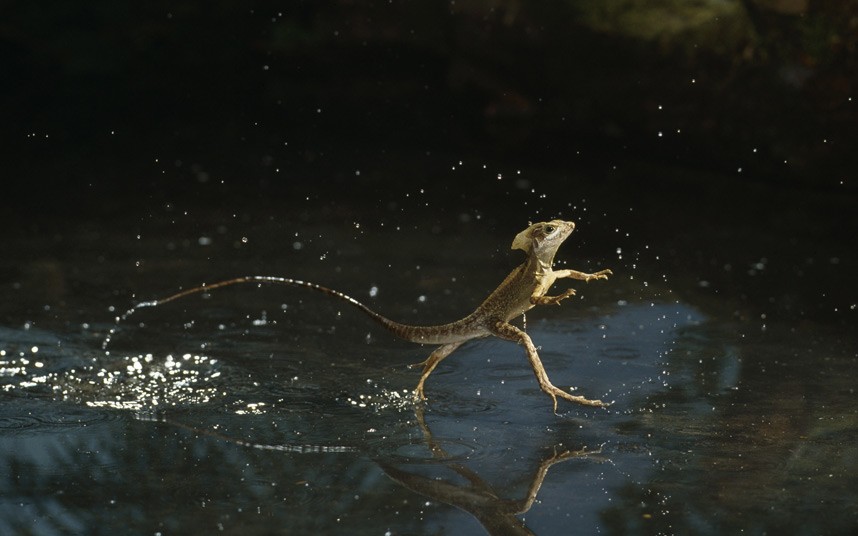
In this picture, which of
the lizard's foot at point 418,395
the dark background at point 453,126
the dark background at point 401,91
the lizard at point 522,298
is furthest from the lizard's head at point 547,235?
the dark background at point 401,91

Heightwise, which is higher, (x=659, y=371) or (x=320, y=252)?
(x=320, y=252)

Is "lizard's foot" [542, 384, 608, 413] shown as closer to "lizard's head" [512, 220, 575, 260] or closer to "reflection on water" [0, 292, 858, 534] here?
"reflection on water" [0, 292, 858, 534]

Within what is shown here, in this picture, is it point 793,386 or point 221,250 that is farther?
point 221,250

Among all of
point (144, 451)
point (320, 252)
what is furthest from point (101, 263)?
point (144, 451)

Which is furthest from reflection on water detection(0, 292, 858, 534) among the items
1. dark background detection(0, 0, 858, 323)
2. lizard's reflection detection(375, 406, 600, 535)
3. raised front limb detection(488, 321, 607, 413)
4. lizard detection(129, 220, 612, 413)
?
dark background detection(0, 0, 858, 323)

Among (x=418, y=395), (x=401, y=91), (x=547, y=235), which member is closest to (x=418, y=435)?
(x=418, y=395)

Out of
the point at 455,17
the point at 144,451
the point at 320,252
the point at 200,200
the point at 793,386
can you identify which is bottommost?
the point at 793,386

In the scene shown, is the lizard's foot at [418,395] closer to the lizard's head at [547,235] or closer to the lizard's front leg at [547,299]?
the lizard's front leg at [547,299]

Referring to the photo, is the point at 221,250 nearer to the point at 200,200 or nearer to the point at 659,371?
the point at 200,200
